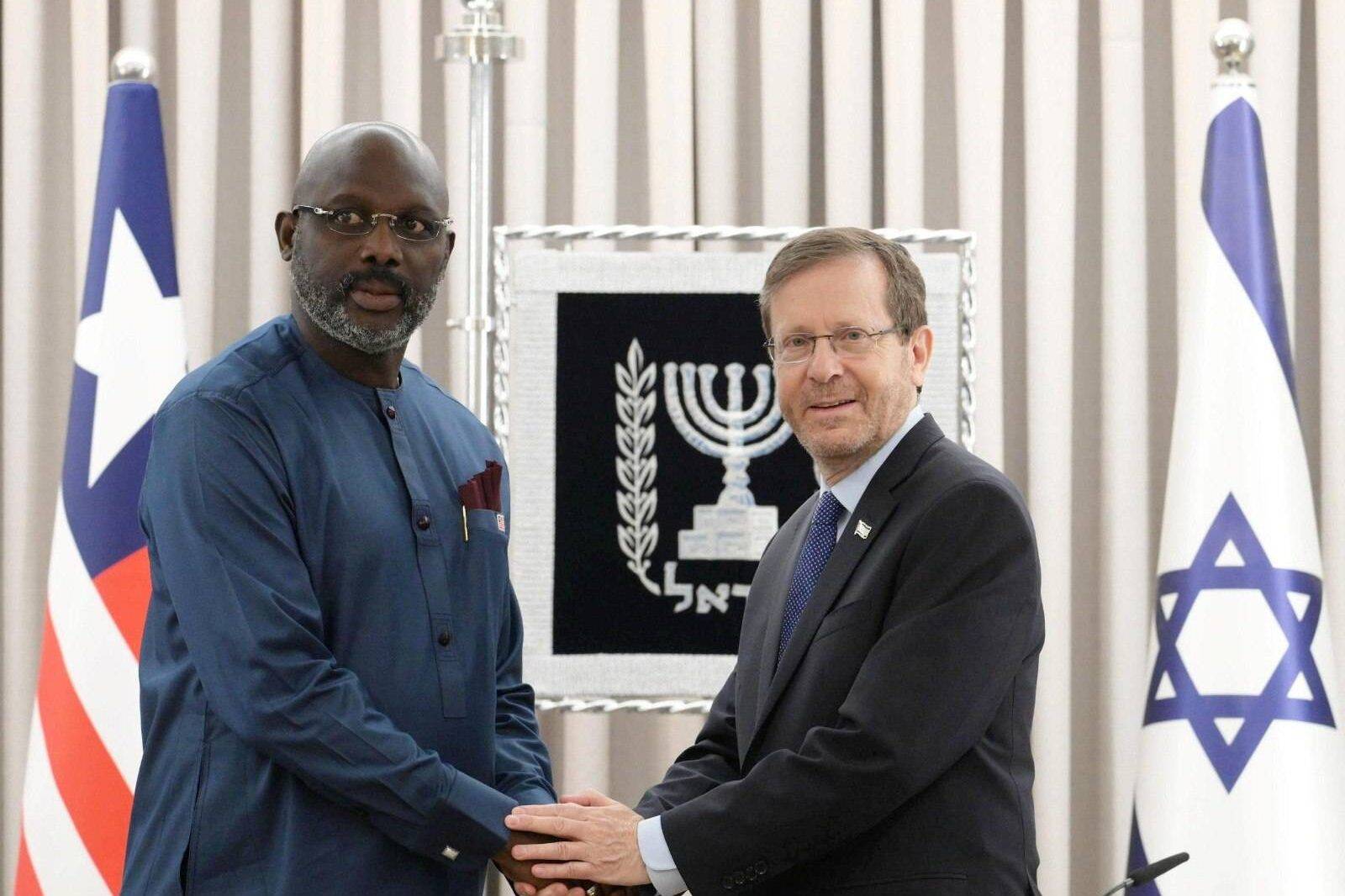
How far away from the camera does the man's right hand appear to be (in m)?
2.44

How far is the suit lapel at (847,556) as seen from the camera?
2271 mm

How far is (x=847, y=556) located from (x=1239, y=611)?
1.57 meters

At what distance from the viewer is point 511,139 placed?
4.25 metres

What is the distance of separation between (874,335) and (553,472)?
1.36m

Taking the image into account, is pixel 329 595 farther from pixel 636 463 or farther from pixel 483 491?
pixel 636 463

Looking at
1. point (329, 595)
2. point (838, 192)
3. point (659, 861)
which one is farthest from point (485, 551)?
point (838, 192)

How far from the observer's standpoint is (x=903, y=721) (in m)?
2.12

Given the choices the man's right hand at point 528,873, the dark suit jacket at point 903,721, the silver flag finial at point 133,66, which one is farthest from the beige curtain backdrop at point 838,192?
the dark suit jacket at point 903,721

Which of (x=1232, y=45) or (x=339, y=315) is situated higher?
(x=1232, y=45)

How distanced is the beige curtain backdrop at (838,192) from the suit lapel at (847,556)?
1.90 m

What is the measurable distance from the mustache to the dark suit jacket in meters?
0.77

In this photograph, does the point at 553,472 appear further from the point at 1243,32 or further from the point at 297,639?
the point at 1243,32

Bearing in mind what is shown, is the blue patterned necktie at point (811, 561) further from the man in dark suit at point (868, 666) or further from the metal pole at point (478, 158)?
the metal pole at point (478, 158)

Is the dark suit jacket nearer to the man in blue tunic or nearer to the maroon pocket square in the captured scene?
the man in blue tunic
